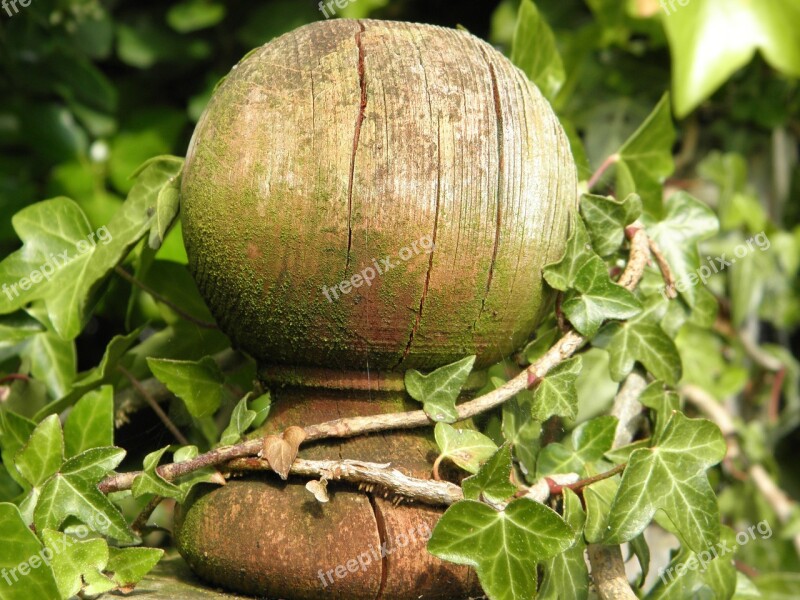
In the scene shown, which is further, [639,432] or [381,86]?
[639,432]

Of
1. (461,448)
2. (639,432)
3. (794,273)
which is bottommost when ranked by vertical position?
(794,273)

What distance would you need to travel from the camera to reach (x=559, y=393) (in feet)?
2.88

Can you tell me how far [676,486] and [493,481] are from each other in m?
0.21

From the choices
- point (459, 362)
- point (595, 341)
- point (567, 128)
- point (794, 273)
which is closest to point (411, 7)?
point (567, 128)

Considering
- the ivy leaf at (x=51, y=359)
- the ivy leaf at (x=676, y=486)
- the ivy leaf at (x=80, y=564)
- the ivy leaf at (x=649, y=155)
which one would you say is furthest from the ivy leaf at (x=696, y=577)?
the ivy leaf at (x=51, y=359)

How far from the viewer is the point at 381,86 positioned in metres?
0.81

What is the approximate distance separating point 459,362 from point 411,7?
4.29 feet

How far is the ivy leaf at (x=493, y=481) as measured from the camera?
77cm

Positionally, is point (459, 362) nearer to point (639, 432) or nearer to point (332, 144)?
point (332, 144)

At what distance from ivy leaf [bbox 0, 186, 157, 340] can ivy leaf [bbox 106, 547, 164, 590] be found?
1.09 feet

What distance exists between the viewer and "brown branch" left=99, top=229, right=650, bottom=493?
0.85 meters

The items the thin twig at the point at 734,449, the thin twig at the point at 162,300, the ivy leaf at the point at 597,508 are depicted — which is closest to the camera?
the ivy leaf at the point at 597,508

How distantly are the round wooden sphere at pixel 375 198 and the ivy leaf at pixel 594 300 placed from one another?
49 mm

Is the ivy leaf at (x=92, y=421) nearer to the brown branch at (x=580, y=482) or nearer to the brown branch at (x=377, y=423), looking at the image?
the brown branch at (x=377, y=423)
